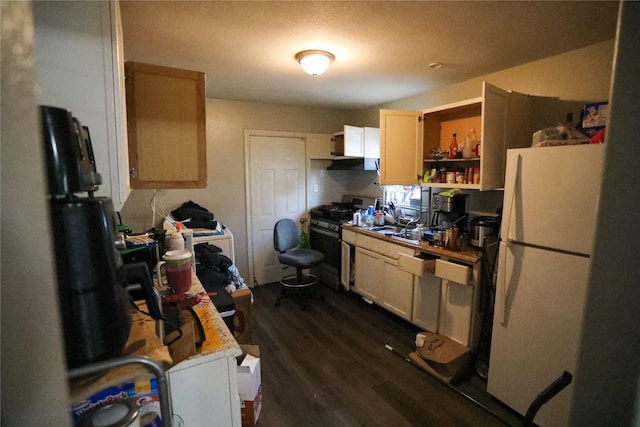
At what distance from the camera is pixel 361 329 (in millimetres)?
2889

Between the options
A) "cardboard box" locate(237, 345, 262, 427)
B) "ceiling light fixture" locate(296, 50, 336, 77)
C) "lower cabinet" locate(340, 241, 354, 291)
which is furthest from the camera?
"lower cabinet" locate(340, 241, 354, 291)

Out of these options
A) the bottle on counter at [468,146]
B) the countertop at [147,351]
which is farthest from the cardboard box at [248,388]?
the bottle on counter at [468,146]

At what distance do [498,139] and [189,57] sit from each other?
98.1 inches

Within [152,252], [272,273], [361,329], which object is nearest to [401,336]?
[361,329]

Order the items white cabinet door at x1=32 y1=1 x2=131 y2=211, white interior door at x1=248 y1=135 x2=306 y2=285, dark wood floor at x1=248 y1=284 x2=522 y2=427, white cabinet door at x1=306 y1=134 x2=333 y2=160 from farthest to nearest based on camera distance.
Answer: white cabinet door at x1=306 y1=134 x2=333 y2=160, white interior door at x1=248 y1=135 x2=306 y2=285, dark wood floor at x1=248 y1=284 x2=522 y2=427, white cabinet door at x1=32 y1=1 x2=131 y2=211

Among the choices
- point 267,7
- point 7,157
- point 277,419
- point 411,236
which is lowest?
point 277,419

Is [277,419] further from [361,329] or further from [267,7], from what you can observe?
[267,7]

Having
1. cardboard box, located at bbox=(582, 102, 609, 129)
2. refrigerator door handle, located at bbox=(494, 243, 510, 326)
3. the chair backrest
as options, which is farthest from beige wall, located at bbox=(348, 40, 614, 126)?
the chair backrest

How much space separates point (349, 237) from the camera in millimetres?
3525

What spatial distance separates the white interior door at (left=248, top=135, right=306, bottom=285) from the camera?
392 centimetres

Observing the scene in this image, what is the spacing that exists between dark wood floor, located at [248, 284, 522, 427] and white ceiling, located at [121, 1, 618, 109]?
7.88 feet

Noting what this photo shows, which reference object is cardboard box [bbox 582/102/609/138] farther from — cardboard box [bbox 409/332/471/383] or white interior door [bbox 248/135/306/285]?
white interior door [bbox 248/135/306/285]

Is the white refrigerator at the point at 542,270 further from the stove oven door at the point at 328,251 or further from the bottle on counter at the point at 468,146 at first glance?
the stove oven door at the point at 328,251

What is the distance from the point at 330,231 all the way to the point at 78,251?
3340mm
